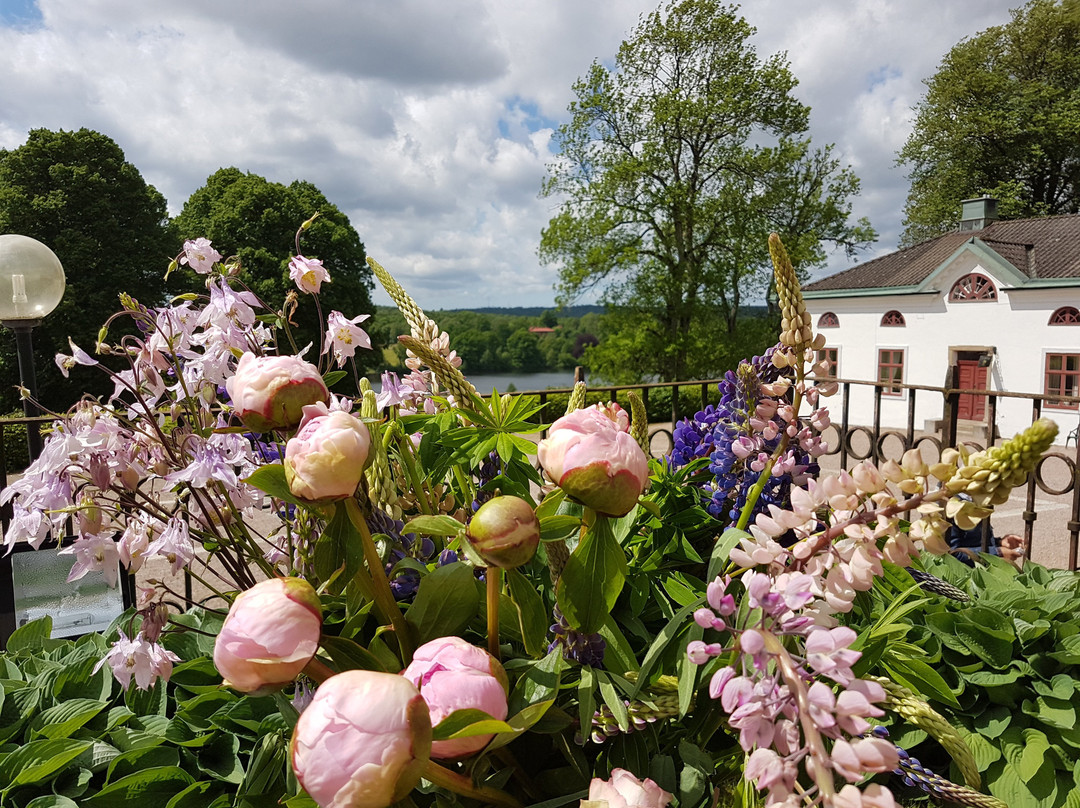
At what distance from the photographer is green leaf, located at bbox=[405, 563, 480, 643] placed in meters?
0.52

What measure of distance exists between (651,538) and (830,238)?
69.8ft

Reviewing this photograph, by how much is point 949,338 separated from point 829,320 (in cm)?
308

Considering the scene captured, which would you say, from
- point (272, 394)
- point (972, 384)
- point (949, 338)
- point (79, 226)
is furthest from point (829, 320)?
point (272, 394)

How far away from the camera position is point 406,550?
629 millimetres

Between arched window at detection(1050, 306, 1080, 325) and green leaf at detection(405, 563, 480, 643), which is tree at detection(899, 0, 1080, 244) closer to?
arched window at detection(1050, 306, 1080, 325)

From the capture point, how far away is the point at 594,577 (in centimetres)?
50

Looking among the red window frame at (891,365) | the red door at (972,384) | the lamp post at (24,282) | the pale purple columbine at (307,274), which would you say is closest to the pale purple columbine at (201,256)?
the pale purple columbine at (307,274)

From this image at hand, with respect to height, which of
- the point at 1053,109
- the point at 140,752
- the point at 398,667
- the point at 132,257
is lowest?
the point at 140,752

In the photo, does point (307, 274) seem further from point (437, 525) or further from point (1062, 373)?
point (1062, 373)

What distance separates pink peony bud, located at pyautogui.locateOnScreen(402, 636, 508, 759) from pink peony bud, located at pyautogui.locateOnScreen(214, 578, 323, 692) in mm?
73

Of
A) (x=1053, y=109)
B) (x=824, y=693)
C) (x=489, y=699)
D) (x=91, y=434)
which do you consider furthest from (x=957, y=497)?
(x=1053, y=109)

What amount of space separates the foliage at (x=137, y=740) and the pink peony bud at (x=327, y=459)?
0.28 meters

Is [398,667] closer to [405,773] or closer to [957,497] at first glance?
[405,773]

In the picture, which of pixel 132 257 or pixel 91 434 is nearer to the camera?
pixel 91 434
